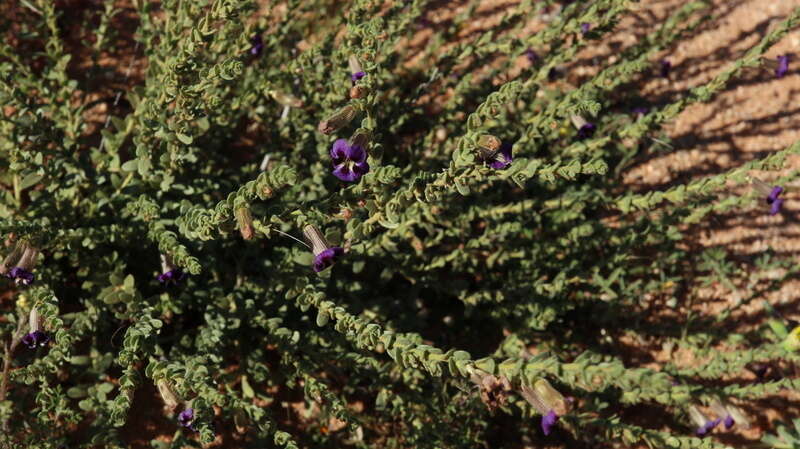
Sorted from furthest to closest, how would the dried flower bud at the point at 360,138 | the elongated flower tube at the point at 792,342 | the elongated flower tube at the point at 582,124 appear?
the elongated flower tube at the point at 582,124 → the elongated flower tube at the point at 792,342 → the dried flower bud at the point at 360,138

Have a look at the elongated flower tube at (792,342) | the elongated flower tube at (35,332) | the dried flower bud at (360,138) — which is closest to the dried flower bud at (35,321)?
the elongated flower tube at (35,332)

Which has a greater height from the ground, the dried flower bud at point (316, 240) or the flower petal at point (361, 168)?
the flower petal at point (361, 168)

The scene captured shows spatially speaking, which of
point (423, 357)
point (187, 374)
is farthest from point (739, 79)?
point (187, 374)

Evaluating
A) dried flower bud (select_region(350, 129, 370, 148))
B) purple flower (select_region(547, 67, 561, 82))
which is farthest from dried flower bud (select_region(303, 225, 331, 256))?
purple flower (select_region(547, 67, 561, 82))

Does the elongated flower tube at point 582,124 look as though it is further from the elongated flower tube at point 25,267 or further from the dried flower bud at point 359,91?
the elongated flower tube at point 25,267

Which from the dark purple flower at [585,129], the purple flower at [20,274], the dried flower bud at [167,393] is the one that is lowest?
the dark purple flower at [585,129]

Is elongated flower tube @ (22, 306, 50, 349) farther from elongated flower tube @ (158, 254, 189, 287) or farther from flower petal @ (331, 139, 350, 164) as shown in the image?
flower petal @ (331, 139, 350, 164)

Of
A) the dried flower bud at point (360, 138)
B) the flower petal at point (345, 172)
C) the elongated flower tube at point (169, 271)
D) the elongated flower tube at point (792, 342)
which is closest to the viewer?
the dried flower bud at point (360, 138)
